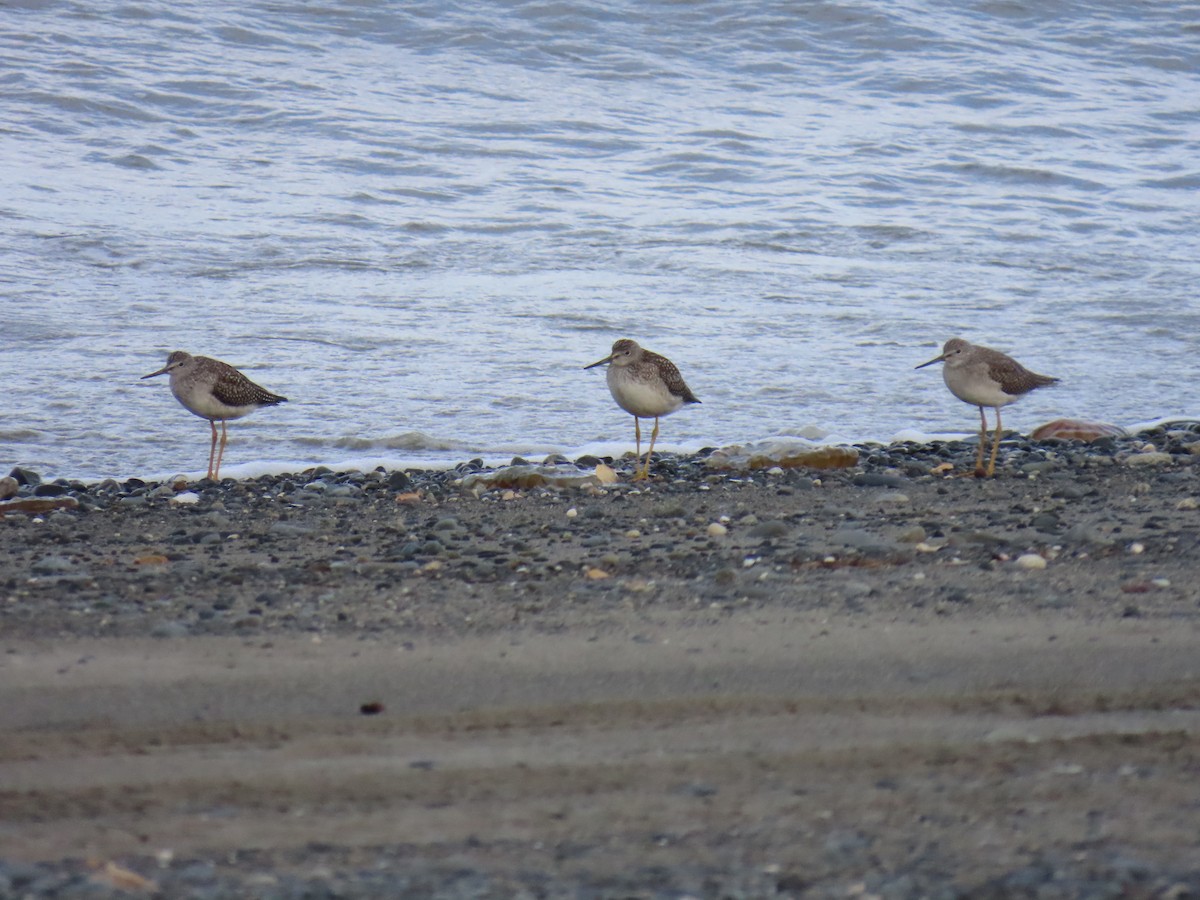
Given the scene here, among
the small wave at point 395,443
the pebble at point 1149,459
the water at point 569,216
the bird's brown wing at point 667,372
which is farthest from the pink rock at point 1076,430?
the small wave at point 395,443

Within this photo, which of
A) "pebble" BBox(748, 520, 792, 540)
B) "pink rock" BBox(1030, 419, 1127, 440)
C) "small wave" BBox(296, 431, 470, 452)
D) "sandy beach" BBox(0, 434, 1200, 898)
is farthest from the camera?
"small wave" BBox(296, 431, 470, 452)

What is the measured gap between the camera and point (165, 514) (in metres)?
6.60

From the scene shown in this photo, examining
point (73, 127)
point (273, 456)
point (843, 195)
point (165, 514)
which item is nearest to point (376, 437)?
point (273, 456)

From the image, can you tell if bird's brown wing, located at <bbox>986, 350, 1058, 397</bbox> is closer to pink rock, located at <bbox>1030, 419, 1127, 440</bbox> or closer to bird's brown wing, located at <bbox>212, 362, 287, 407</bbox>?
pink rock, located at <bbox>1030, 419, 1127, 440</bbox>

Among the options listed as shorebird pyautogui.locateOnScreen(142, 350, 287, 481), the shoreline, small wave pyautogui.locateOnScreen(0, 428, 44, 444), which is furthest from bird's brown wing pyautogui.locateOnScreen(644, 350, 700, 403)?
small wave pyautogui.locateOnScreen(0, 428, 44, 444)

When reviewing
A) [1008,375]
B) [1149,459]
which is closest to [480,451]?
[1008,375]

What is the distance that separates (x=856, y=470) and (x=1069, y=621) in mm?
2990

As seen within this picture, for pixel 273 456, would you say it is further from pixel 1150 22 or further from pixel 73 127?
pixel 1150 22

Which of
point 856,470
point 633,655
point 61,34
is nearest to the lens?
point 633,655

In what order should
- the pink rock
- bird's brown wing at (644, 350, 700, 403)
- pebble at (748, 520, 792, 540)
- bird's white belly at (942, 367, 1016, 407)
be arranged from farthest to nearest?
the pink rock
bird's brown wing at (644, 350, 700, 403)
bird's white belly at (942, 367, 1016, 407)
pebble at (748, 520, 792, 540)

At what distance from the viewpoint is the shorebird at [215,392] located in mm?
8031

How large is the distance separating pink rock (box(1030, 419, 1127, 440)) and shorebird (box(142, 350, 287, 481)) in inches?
173

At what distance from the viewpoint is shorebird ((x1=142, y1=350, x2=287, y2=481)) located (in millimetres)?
8031

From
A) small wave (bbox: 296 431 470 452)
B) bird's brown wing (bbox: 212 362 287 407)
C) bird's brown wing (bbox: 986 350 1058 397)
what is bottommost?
small wave (bbox: 296 431 470 452)
